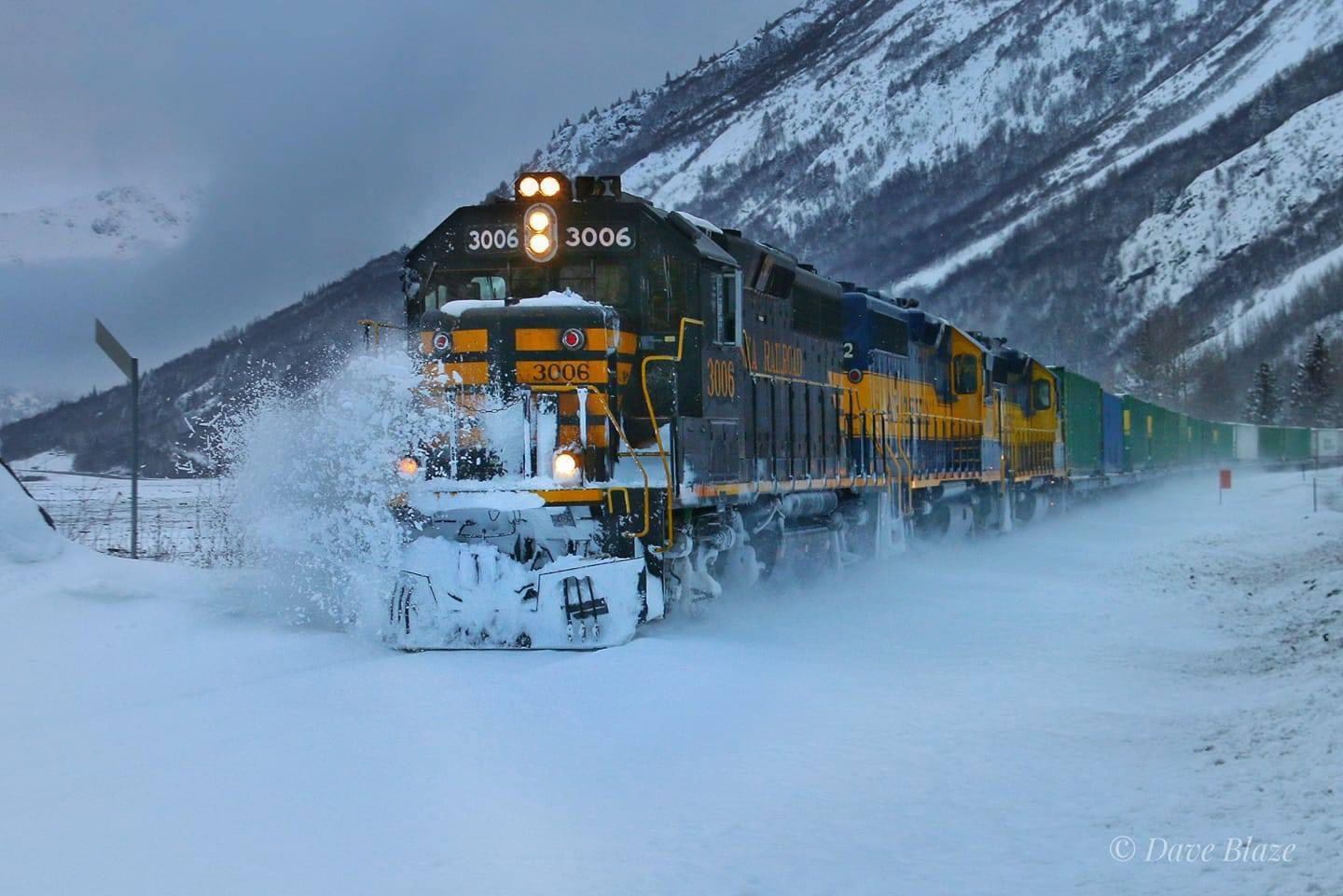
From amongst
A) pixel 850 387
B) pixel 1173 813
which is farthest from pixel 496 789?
pixel 850 387

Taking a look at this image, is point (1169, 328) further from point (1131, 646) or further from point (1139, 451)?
point (1131, 646)

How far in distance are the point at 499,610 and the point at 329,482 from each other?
185 centimetres

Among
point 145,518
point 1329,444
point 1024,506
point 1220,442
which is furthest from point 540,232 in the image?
point 1329,444

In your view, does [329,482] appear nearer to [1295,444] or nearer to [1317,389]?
[1295,444]

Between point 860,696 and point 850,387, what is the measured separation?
9277mm

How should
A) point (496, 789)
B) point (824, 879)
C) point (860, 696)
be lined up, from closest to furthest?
point (824, 879)
point (496, 789)
point (860, 696)

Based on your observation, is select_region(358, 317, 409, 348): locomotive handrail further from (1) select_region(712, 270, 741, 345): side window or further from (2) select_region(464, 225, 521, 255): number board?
(1) select_region(712, 270, 741, 345): side window

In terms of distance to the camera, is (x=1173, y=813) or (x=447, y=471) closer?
(x=1173, y=813)

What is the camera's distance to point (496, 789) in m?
6.64

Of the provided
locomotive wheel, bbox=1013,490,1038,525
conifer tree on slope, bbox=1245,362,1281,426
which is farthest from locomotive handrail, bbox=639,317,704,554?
conifer tree on slope, bbox=1245,362,1281,426

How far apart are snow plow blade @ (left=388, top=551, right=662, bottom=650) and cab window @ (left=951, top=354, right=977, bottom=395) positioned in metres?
15.8

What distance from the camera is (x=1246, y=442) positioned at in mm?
79438

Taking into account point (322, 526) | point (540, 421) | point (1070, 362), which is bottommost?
point (322, 526)

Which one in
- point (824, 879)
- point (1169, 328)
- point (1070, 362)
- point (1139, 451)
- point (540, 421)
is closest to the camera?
point (824, 879)
